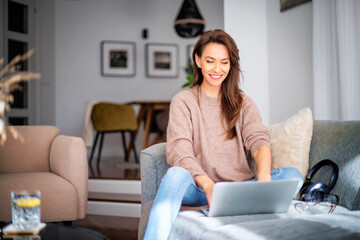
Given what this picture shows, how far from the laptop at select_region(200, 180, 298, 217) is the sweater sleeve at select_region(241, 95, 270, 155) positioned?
359mm

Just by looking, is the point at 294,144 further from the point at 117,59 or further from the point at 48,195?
the point at 117,59

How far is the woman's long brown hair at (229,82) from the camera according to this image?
1.89 meters

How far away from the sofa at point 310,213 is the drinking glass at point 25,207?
0.52 meters

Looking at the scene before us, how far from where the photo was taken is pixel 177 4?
6.63 metres

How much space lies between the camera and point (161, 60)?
651cm

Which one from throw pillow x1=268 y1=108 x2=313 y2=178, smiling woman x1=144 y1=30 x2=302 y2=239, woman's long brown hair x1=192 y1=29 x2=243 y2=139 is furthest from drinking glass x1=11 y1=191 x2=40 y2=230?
throw pillow x1=268 y1=108 x2=313 y2=178

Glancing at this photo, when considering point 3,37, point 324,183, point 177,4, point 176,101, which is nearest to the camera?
point 324,183

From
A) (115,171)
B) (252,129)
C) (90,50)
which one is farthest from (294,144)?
(90,50)

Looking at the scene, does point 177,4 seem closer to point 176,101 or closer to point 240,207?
point 176,101

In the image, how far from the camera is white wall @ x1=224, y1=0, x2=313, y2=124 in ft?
9.18

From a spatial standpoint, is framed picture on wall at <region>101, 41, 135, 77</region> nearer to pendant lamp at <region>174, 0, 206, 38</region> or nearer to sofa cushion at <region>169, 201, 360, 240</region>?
pendant lamp at <region>174, 0, 206, 38</region>

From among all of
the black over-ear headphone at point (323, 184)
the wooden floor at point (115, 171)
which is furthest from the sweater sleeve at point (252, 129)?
the wooden floor at point (115, 171)

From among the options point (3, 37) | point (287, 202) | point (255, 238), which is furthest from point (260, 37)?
point (3, 37)

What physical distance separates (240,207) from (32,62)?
5.04 m
